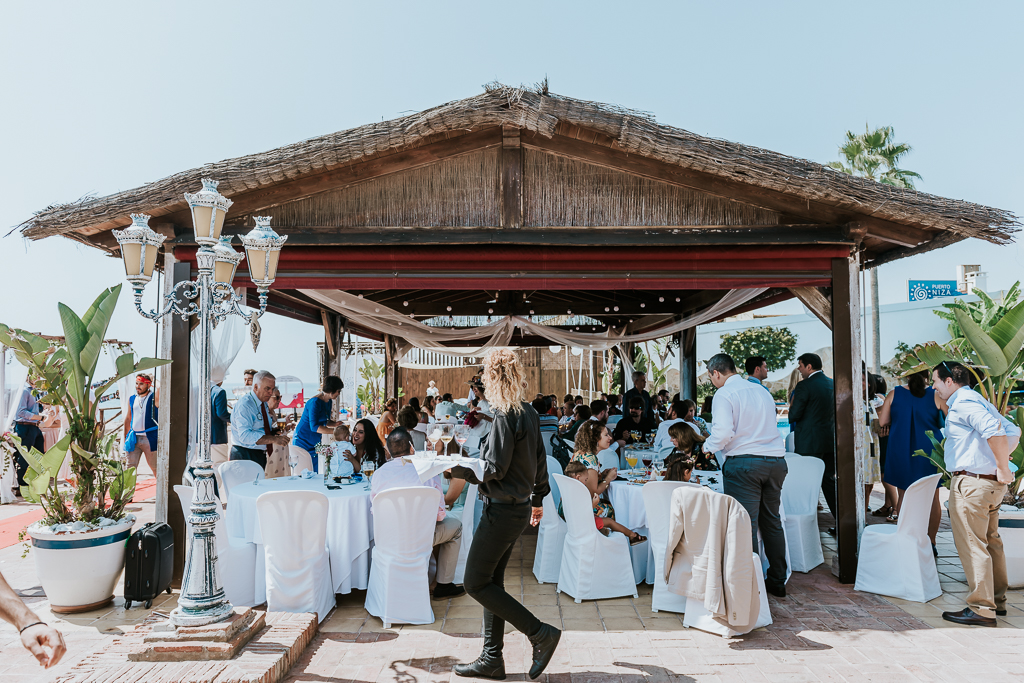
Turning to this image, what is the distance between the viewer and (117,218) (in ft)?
14.5

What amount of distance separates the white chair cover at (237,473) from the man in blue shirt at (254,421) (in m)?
0.69

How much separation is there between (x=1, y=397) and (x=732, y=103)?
13348mm

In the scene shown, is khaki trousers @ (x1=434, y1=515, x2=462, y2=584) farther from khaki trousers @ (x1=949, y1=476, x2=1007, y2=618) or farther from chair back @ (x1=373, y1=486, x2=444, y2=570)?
khaki trousers @ (x1=949, y1=476, x2=1007, y2=618)

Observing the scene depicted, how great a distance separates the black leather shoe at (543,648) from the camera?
10.1 ft

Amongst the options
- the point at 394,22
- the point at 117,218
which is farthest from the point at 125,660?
the point at 394,22

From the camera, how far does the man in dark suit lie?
6031 mm

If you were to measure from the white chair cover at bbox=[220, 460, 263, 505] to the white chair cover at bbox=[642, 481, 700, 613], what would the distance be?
3204 mm

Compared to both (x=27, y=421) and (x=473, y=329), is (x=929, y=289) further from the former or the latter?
(x=27, y=421)

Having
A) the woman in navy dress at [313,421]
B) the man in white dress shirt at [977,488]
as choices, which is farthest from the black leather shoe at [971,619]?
the woman in navy dress at [313,421]

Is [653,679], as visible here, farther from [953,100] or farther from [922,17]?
[953,100]

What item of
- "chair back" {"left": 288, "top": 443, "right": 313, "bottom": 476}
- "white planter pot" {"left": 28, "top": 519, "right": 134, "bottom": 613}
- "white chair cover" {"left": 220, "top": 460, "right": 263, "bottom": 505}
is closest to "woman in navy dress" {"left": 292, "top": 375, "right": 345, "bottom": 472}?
"chair back" {"left": 288, "top": 443, "right": 313, "bottom": 476}

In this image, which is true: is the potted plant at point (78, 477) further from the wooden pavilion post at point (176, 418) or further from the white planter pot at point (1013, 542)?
the white planter pot at point (1013, 542)

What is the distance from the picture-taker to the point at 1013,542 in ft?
15.4

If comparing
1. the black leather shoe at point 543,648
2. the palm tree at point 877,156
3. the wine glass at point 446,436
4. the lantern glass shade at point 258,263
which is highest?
the palm tree at point 877,156
